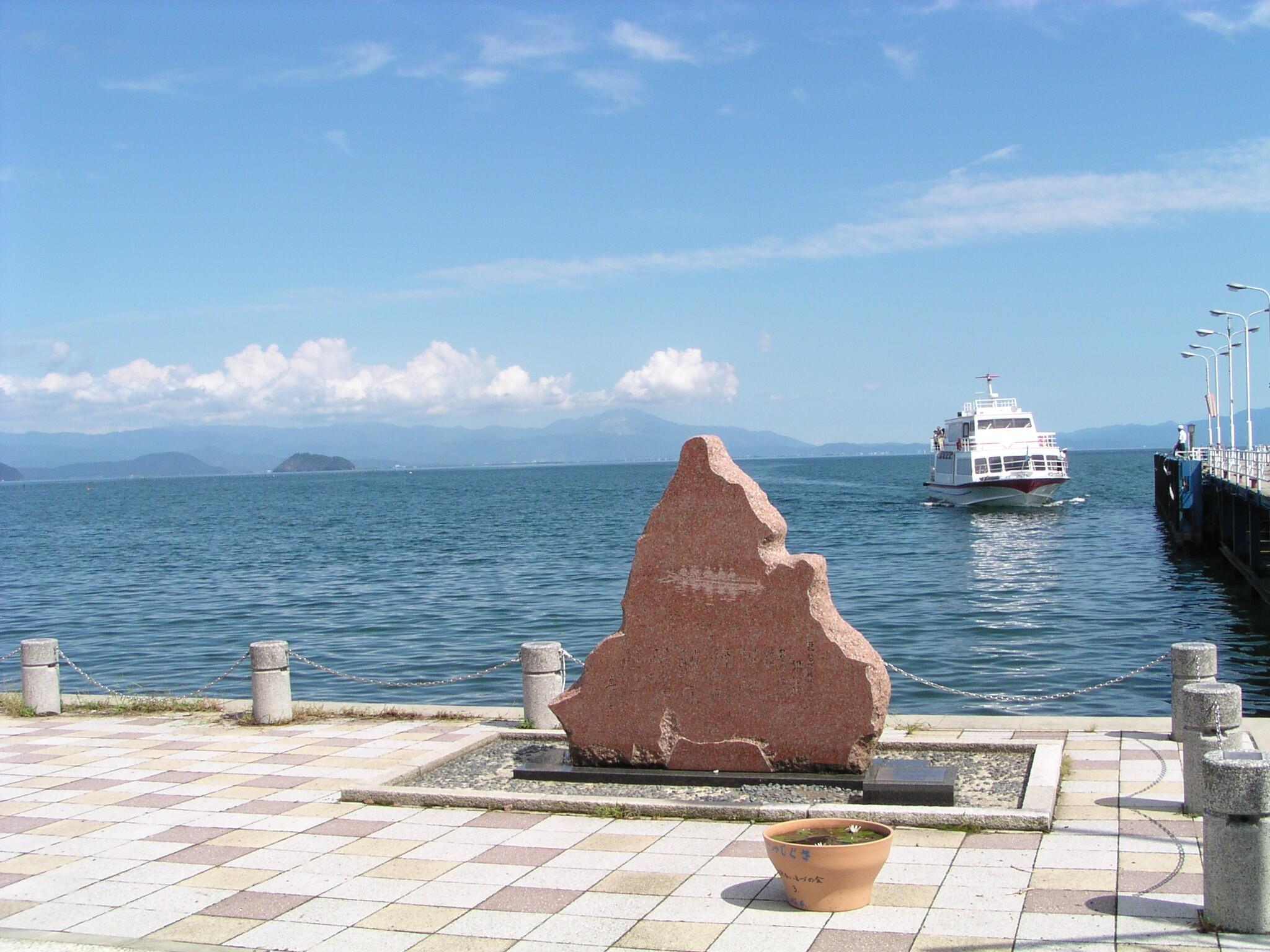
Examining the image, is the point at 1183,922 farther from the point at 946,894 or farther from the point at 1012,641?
the point at 1012,641

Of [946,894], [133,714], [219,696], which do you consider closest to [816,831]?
[946,894]

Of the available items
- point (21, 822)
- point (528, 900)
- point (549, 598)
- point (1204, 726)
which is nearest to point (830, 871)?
point (528, 900)

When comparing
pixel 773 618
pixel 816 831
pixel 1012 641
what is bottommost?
pixel 1012 641

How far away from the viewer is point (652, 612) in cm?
990

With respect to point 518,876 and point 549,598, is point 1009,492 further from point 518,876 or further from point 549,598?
point 518,876

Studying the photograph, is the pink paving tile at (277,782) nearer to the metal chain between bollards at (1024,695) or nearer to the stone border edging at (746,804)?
the stone border edging at (746,804)

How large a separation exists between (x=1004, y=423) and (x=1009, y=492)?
146 inches

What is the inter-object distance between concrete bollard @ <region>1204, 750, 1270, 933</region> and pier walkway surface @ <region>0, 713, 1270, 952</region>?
14 cm

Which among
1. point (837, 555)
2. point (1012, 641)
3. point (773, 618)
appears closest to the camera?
point (773, 618)

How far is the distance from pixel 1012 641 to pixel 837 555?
1839 centimetres

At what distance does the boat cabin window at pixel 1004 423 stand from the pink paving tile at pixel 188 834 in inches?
2230

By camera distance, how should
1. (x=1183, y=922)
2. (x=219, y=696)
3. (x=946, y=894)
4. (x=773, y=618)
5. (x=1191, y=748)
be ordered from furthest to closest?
(x=219, y=696) < (x=773, y=618) < (x=1191, y=748) < (x=946, y=894) < (x=1183, y=922)

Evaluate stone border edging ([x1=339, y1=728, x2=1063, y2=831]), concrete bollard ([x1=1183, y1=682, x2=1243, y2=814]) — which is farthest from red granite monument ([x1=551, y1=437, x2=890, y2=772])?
concrete bollard ([x1=1183, y1=682, x2=1243, y2=814])

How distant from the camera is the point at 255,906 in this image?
284 inches
